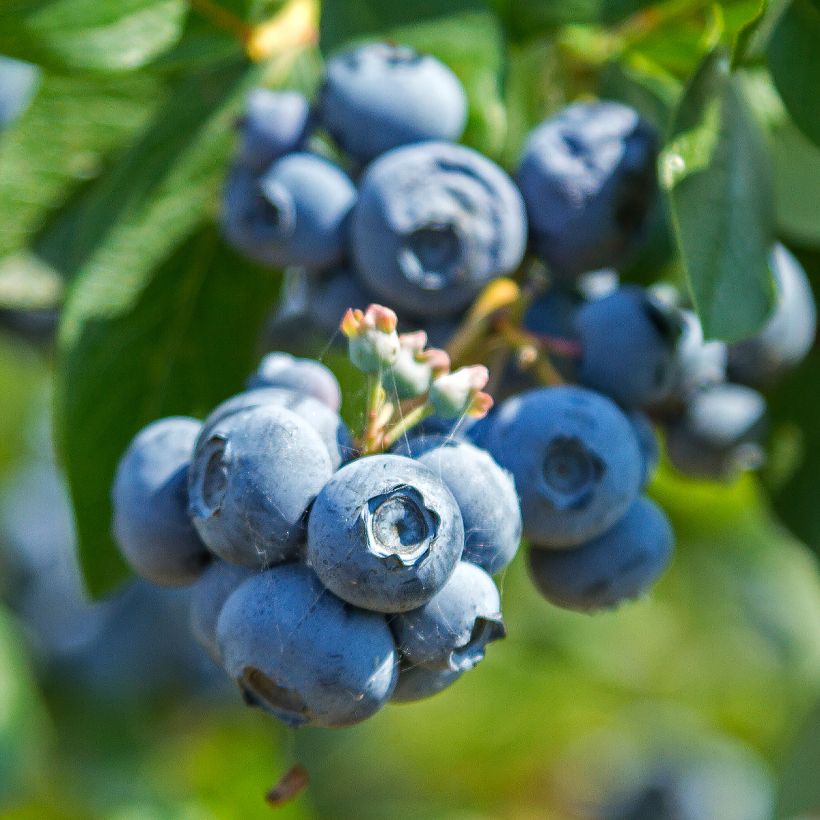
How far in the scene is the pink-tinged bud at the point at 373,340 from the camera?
2.80 ft

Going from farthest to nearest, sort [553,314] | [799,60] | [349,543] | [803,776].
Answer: [803,776] < [553,314] < [799,60] < [349,543]

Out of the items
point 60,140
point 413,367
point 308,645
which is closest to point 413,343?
point 413,367

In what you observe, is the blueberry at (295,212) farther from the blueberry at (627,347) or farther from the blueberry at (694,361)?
the blueberry at (694,361)

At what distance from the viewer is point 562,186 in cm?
118

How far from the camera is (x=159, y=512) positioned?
3.13 ft

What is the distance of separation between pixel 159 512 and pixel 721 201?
0.63 m

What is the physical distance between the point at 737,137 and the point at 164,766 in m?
2.14

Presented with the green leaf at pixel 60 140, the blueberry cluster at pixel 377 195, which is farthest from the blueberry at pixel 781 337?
the green leaf at pixel 60 140

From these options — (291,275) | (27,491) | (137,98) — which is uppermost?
(137,98)

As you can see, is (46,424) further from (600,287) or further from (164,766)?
(600,287)

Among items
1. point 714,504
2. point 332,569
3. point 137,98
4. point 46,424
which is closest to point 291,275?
point 137,98

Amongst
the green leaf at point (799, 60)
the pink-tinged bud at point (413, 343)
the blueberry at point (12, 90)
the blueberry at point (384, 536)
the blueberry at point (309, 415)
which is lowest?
the blueberry at point (12, 90)

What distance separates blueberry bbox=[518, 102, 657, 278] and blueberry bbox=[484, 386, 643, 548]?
266 mm

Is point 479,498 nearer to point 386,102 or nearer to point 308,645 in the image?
point 308,645
